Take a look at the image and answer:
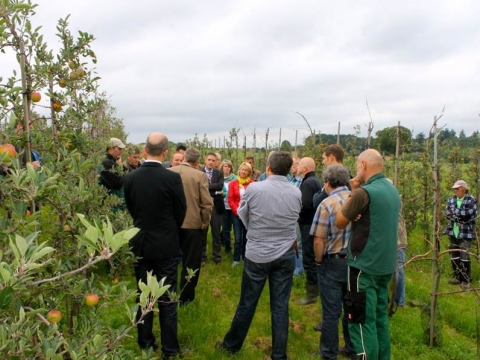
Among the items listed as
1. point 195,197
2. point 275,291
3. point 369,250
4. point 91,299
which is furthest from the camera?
point 195,197

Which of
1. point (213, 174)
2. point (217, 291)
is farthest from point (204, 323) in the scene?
point (213, 174)

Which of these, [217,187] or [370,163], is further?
[217,187]

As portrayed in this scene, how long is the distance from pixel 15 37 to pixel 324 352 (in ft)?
11.5

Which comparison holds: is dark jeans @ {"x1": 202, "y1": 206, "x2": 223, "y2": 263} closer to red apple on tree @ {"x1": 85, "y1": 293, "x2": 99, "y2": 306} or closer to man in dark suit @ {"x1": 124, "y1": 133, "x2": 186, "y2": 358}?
man in dark suit @ {"x1": 124, "y1": 133, "x2": 186, "y2": 358}

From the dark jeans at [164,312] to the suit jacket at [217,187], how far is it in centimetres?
280

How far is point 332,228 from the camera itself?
348 cm

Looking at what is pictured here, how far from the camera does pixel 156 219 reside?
3227 mm

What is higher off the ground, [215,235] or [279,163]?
[279,163]

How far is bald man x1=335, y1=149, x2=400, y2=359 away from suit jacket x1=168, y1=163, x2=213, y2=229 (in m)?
1.85

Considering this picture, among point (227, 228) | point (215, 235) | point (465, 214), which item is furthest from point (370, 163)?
point (465, 214)

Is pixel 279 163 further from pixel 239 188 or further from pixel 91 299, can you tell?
pixel 239 188

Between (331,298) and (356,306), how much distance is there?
0.51 meters

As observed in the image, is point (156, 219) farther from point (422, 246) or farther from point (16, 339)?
point (422, 246)

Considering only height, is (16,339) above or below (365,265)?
above
